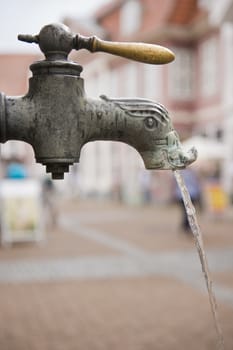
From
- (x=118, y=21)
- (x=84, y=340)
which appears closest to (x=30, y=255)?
(x=84, y=340)

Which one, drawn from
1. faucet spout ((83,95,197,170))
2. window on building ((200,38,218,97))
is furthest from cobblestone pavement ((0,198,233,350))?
window on building ((200,38,218,97))

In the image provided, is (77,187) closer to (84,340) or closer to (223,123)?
(223,123)

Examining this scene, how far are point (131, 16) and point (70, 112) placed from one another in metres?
25.5

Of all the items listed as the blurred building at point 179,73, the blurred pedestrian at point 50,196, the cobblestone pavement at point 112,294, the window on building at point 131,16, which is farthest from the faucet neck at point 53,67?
the window on building at point 131,16

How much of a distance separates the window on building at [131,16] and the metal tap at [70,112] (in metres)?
24.7

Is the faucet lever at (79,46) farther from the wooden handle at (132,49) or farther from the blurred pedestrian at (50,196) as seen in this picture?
the blurred pedestrian at (50,196)

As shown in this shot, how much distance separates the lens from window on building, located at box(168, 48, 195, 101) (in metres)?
23.2

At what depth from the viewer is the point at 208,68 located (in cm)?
2253

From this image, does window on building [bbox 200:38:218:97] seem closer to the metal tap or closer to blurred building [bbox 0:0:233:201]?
blurred building [bbox 0:0:233:201]

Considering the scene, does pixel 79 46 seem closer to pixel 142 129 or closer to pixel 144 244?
pixel 142 129

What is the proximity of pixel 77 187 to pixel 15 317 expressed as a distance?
2621cm

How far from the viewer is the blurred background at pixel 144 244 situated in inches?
184

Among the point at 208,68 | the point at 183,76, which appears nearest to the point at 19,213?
the point at 208,68

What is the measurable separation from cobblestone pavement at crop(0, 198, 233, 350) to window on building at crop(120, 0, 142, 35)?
56.1ft
